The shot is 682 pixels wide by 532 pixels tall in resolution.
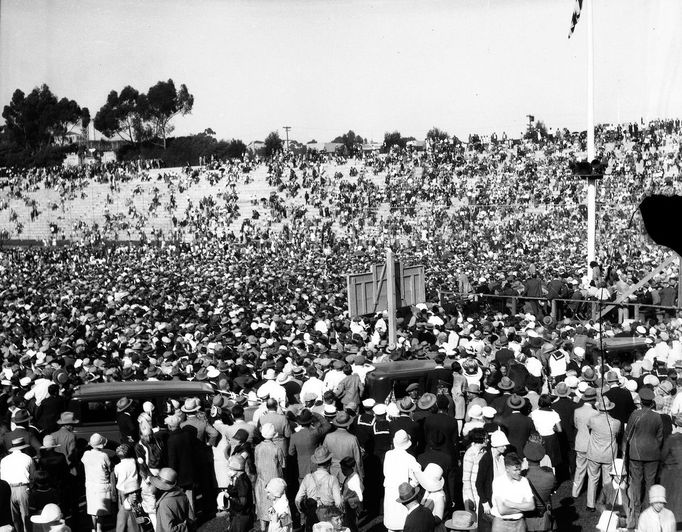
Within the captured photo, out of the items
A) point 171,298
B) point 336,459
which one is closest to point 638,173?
point 171,298

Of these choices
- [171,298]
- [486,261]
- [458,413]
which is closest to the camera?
[458,413]

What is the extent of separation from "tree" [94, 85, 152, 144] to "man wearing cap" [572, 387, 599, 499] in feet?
262

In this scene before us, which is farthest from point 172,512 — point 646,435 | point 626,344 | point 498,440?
point 626,344

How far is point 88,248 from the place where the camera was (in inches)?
1688

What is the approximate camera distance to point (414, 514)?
6.33 m

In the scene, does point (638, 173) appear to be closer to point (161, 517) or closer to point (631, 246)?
point (631, 246)

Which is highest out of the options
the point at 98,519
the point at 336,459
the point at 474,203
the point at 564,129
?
the point at 564,129

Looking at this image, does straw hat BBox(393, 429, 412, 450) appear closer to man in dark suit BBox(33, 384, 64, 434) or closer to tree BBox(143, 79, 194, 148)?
man in dark suit BBox(33, 384, 64, 434)

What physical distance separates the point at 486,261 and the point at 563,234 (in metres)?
5.71

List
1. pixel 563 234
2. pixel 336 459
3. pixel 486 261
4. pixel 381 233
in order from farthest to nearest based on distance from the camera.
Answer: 1. pixel 381 233
2. pixel 563 234
3. pixel 486 261
4. pixel 336 459

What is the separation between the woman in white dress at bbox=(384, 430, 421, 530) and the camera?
718 cm

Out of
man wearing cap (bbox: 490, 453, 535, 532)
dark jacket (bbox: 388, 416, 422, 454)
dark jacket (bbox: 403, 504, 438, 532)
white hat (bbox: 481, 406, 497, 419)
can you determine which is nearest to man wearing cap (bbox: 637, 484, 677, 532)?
man wearing cap (bbox: 490, 453, 535, 532)

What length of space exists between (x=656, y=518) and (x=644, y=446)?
2.16 meters

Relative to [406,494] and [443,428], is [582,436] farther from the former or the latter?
[406,494]
